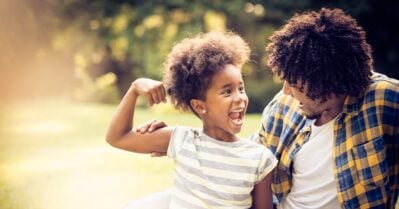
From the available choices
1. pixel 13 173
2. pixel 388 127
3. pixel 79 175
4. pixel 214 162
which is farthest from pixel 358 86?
pixel 13 173

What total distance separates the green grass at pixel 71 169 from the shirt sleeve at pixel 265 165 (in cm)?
210

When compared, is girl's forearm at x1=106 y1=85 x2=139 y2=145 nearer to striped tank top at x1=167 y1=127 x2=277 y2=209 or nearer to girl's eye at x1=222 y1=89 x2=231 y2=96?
striped tank top at x1=167 y1=127 x2=277 y2=209

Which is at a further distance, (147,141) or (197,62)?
(147,141)

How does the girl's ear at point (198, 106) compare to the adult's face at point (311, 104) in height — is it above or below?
above

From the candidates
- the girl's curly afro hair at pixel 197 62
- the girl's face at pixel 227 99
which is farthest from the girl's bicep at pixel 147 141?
the girl's face at pixel 227 99

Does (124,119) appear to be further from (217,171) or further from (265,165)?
(265,165)

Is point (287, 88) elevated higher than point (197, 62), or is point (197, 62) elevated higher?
point (197, 62)

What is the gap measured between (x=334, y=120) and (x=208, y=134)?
24.1 inches

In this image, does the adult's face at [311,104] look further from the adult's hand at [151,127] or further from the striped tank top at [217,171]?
the adult's hand at [151,127]

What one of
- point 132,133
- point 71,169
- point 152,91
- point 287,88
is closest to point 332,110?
point 287,88

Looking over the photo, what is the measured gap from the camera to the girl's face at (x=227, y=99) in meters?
2.51

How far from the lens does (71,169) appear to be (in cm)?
591

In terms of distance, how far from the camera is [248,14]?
1888 centimetres

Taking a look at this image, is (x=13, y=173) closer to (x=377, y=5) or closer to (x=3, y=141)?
(x=3, y=141)
